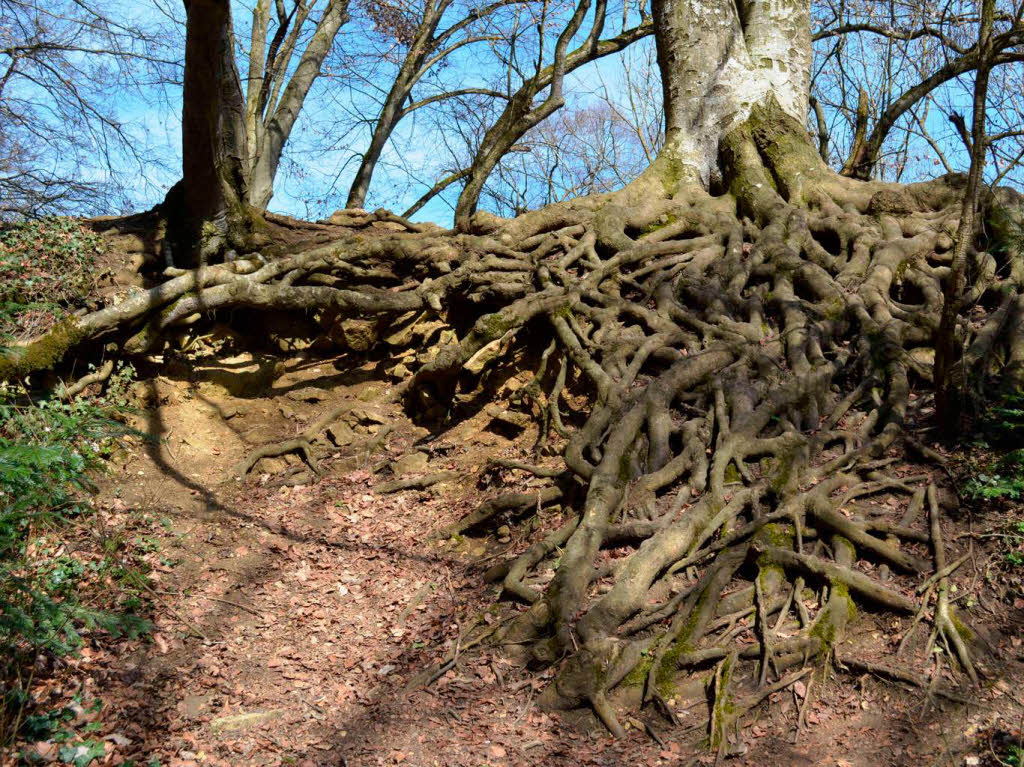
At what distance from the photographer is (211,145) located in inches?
313

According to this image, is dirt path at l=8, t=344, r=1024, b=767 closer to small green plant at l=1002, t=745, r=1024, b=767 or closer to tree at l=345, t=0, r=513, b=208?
small green plant at l=1002, t=745, r=1024, b=767

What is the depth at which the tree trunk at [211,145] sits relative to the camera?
23.3 ft

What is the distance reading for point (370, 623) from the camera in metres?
5.64

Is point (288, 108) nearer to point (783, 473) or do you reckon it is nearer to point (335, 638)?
point (335, 638)

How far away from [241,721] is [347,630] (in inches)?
41.2

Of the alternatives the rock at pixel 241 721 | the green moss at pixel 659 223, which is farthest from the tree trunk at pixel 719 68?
the rock at pixel 241 721

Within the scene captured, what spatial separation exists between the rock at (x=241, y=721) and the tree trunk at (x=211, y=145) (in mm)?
5234

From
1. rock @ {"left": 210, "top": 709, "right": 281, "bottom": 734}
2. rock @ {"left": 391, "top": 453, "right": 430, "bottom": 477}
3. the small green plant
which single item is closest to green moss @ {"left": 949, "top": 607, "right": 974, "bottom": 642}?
the small green plant

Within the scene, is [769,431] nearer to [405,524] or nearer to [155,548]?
[405,524]

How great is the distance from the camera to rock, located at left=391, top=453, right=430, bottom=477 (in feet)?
24.3

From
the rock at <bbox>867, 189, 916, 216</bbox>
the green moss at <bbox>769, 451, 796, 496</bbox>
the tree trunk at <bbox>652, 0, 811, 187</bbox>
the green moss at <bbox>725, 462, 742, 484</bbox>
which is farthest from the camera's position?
the tree trunk at <bbox>652, 0, 811, 187</bbox>

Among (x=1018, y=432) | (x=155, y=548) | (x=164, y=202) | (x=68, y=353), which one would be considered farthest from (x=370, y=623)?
(x=164, y=202)

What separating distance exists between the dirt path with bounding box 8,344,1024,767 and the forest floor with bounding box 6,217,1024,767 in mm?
13

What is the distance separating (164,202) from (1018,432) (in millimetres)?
8388
